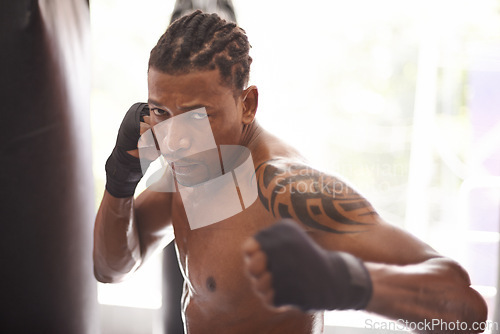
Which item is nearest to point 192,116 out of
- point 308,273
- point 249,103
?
point 249,103

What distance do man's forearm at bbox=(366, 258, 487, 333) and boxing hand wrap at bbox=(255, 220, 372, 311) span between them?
0.09 ft

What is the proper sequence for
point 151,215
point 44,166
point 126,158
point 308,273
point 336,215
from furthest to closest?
1. point 44,166
2. point 151,215
3. point 126,158
4. point 336,215
5. point 308,273

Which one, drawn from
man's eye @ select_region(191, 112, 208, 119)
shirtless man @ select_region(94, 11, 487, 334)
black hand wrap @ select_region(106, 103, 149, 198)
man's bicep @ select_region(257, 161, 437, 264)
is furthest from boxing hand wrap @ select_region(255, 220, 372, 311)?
black hand wrap @ select_region(106, 103, 149, 198)

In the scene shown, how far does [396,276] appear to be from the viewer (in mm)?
479

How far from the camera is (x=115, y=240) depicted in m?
0.88

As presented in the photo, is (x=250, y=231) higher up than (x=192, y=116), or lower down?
lower down

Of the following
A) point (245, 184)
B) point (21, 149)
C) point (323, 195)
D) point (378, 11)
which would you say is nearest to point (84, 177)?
point (21, 149)

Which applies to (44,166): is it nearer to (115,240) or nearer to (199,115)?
(115,240)

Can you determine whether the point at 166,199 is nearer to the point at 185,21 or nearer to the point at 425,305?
the point at 185,21

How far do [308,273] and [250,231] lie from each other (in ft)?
0.91

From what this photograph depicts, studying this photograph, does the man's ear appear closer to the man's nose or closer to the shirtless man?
the shirtless man

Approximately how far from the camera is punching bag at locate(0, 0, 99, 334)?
100cm

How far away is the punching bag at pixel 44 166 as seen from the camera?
1003mm

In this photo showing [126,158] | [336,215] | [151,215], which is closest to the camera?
[336,215]
